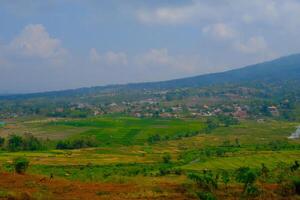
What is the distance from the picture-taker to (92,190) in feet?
99.0

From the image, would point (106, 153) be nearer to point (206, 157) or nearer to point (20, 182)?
point (206, 157)

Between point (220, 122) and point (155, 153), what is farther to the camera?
point (220, 122)

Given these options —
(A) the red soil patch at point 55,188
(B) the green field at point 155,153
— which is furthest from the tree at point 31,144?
(A) the red soil patch at point 55,188

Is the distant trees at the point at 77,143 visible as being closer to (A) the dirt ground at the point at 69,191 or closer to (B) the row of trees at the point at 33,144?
(B) the row of trees at the point at 33,144

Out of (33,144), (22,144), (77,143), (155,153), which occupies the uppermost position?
(22,144)

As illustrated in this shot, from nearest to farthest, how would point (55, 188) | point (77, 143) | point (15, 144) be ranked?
point (55, 188)
point (15, 144)
point (77, 143)

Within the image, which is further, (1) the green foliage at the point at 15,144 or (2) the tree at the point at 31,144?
(2) the tree at the point at 31,144

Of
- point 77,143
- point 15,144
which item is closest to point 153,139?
point 77,143

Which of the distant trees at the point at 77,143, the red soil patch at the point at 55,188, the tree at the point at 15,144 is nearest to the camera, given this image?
the red soil patch at the point at 55,188

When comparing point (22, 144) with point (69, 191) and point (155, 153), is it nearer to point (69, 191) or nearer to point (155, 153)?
point (155, 153)

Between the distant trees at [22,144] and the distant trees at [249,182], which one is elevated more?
the distant trees at [249,182]

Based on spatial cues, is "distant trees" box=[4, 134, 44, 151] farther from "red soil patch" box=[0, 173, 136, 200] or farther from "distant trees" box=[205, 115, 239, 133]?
"red soil patch" box=[0, 173, 136, 200]

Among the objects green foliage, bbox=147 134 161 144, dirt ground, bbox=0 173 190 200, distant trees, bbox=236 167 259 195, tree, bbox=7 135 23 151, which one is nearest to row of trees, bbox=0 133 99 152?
tree, bbox=7 135 23 151

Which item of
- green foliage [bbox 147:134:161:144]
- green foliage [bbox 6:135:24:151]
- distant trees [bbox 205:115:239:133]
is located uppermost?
green foliage [bbox 6:135:24:151]
